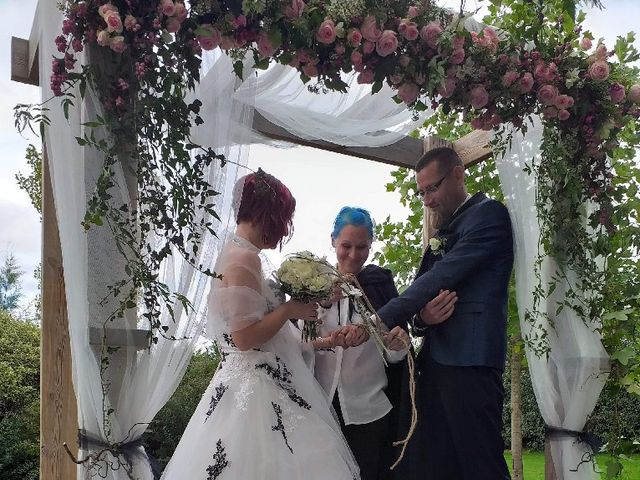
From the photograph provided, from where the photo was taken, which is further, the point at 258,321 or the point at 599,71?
the point at 599,71

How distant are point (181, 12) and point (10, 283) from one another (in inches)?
609

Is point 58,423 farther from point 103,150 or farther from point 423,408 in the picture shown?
point 423,408

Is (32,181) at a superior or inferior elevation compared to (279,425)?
superior

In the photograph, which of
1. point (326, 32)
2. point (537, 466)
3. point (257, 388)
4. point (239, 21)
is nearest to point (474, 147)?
point (326, 32)

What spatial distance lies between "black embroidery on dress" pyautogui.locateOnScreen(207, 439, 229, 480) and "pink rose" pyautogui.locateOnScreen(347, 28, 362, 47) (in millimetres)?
1534

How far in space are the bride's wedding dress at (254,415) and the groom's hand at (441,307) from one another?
605 mm

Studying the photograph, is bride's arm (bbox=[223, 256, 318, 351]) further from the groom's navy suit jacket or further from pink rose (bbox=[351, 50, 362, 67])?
pink rose (bbox=[351, 50, 362, 67])

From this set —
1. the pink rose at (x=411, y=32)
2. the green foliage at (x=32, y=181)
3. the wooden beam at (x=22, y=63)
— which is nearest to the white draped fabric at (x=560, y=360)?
the pink rose at (x=411, y=32)

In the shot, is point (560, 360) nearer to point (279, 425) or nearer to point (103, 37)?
point (279, 425)

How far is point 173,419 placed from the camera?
534 centimetres

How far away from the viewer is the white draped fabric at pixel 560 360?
3023 mm

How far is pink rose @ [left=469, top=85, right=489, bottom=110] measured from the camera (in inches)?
115

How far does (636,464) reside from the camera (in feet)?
25.3

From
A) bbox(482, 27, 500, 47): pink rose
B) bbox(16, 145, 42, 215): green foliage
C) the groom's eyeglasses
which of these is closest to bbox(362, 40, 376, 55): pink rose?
bbox(482, 27, 500, 47): pink rose
